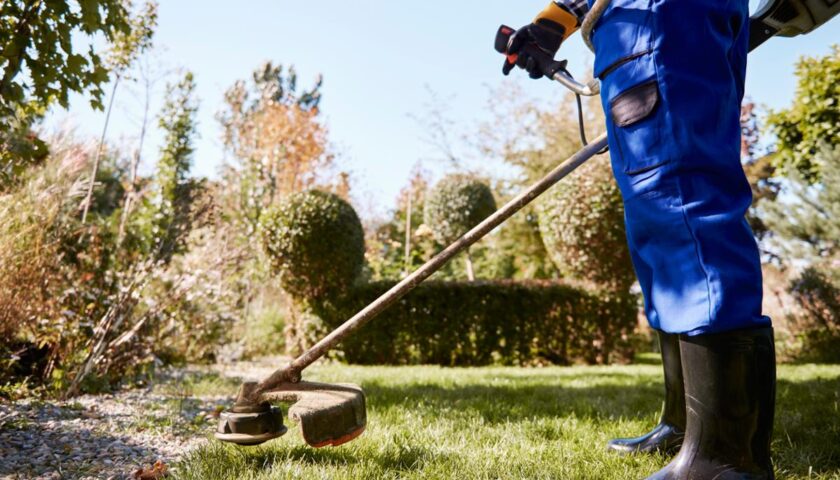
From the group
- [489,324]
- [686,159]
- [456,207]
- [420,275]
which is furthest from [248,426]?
[456,207]

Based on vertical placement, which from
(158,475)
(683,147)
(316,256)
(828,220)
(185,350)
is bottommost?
(158,475)

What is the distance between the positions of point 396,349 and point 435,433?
4.99 meters

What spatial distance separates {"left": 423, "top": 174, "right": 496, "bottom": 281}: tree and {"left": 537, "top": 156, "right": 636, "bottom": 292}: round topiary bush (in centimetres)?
401

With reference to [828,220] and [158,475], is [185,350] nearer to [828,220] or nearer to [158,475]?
[158,475]

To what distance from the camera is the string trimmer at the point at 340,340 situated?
1.62m

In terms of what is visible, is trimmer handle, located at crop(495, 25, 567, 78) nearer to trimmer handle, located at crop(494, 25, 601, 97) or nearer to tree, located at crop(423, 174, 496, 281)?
trimmer handle, located at crop(494, 25, 601, 97)

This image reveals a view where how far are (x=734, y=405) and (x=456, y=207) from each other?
10.6m

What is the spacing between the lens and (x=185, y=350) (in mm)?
5680

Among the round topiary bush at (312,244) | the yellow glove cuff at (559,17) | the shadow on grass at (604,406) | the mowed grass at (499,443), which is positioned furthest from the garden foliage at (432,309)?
the yellow glove cuff at (559,17)

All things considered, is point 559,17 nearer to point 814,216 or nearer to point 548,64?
point 548,64

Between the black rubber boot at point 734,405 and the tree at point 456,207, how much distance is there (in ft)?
33.9

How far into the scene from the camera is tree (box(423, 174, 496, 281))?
11773mm

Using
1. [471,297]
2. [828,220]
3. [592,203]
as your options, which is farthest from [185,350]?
[828,220]

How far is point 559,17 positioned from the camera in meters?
2.03
